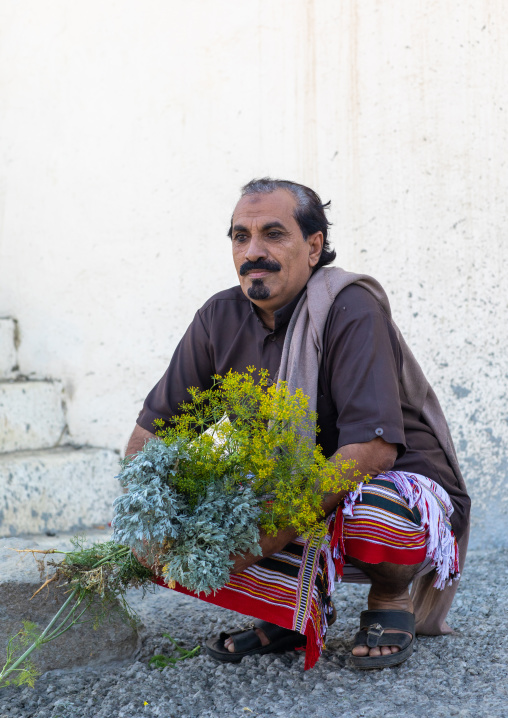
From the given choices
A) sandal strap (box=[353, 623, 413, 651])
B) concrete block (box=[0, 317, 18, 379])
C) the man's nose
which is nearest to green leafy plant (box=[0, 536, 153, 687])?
sandal strap (box=[353, 623, 413, 651])

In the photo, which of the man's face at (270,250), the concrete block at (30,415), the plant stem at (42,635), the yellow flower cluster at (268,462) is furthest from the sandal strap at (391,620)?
the concrete block at (30,415)

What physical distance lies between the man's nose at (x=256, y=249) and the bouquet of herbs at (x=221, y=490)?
67cm

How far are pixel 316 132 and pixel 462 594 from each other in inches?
95.7

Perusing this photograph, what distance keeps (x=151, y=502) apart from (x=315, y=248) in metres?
1.23

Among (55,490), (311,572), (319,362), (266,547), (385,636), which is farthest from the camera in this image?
A: (55,490)

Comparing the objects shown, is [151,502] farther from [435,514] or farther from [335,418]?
[435,514]

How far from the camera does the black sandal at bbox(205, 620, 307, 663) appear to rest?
2.46 meters

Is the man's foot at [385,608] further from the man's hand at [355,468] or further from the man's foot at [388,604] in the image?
the man's hand at [355,468]

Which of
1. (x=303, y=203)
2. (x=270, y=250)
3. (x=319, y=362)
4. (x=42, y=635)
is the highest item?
(x=303, y=203)

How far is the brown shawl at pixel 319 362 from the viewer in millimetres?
2424

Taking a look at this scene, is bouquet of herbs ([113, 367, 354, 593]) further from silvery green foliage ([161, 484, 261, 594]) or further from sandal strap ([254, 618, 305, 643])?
sandal strap ([254, 618, 305, 643])

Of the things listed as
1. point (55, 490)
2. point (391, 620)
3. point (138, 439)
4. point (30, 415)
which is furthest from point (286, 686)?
point (30, 415)

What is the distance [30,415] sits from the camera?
420 centimetres

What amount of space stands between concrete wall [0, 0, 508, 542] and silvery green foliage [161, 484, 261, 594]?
2256 mm
